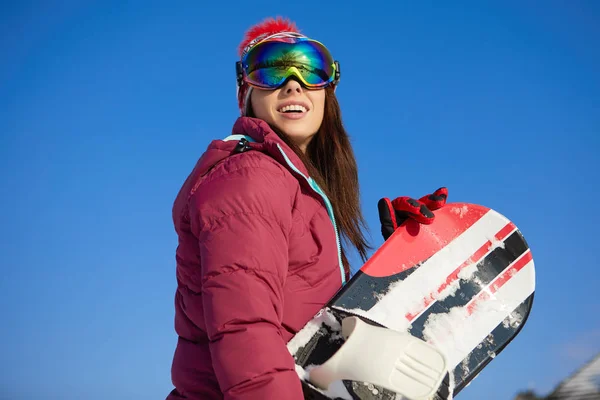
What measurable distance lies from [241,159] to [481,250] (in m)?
1.54

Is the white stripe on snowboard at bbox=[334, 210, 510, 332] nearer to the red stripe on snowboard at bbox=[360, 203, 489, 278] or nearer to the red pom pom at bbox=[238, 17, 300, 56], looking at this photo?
the red stripe on snowboard at bbox=[360, 203, 489, 278]

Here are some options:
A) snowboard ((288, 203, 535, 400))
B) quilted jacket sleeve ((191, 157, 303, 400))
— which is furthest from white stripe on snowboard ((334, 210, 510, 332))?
quilted jacket sleeve ((191, 157, 303, 400))

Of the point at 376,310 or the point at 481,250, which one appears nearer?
the point at 376,310

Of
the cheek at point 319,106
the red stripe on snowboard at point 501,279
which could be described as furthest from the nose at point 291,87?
the red stripe on snowboard at point 501,279

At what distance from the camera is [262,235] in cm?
191

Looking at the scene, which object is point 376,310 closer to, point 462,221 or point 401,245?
point 401,245

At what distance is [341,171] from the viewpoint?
2.97 m

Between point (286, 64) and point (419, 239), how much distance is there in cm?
103

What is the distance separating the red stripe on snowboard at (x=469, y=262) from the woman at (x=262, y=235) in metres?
0.31

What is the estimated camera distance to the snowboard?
2.38 m

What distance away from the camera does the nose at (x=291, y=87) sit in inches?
108

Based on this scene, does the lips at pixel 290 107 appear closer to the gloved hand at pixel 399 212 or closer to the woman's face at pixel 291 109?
the woman's face at pixel 291 109

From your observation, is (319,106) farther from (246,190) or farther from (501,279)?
(501,279)

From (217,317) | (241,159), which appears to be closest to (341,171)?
(241,159)
